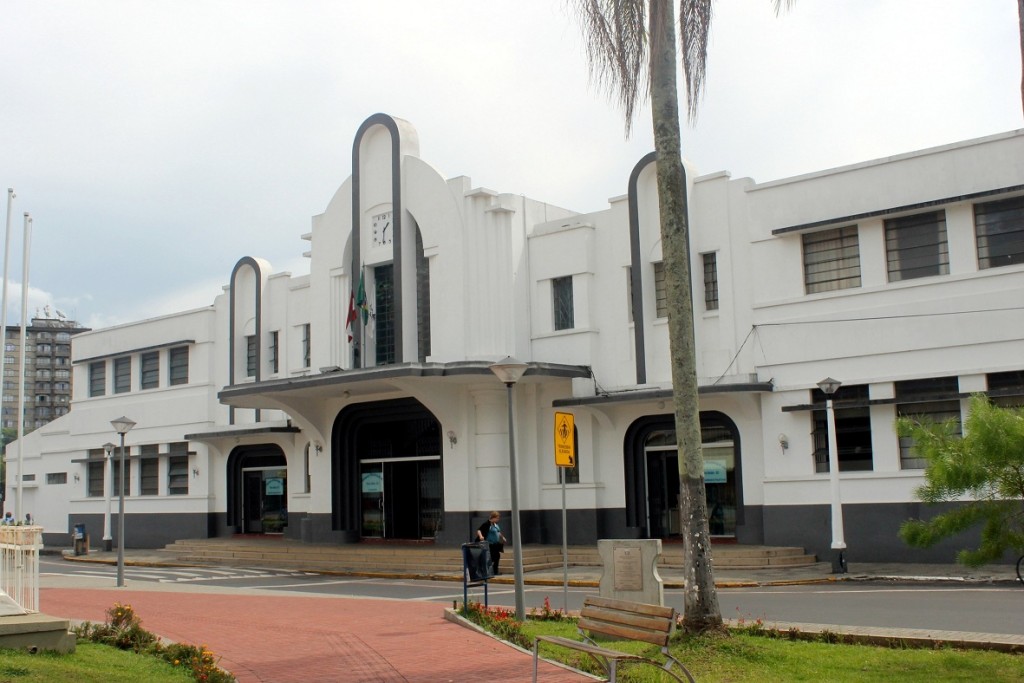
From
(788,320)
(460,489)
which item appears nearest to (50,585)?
(460,489)

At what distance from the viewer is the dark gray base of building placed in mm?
22672

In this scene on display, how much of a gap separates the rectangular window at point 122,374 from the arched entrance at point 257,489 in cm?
736

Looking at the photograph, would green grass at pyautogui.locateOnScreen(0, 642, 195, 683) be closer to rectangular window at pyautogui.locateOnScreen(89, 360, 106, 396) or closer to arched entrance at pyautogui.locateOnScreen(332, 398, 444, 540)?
arched entrance at pyautogui.locateOnScreen(332, 398, 444, 540)

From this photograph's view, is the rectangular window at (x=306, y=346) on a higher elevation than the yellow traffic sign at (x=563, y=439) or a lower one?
higher

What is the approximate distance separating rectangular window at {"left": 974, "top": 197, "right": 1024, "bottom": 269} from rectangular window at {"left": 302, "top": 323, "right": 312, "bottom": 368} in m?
20.4

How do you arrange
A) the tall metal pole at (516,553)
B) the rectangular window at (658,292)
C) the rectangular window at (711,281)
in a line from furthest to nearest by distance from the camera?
the rectangular window at (658,292) < the rectangular window at (711,281) < the tall metal pole at (516,553)

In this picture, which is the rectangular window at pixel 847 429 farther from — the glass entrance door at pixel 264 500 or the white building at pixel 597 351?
the glass entrance door at pixel 264 500

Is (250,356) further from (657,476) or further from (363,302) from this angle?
(657,476)

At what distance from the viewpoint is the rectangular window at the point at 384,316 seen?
31.4 metres

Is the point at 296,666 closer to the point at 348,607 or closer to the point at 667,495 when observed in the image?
the point at 348,607

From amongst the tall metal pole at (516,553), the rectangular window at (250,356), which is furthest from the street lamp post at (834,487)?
the rectangular window at (250,356)

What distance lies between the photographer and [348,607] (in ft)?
59.4

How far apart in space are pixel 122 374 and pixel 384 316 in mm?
16093

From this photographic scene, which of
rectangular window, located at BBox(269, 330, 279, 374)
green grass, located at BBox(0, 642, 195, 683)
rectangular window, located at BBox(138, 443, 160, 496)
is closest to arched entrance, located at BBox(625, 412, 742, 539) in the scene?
rectangular window, located at BBox(269, 330, 279, 374)
